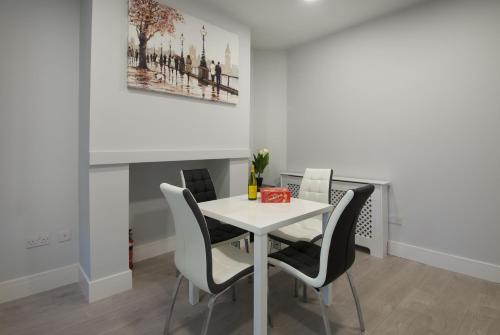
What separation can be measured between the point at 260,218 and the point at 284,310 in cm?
82

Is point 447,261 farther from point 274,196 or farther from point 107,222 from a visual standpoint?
point 107,222

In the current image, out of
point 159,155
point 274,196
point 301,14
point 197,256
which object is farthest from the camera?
point 301,14

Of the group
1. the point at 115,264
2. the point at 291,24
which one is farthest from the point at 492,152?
the point at 115,264

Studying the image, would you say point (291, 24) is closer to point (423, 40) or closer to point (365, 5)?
point (365, 5)

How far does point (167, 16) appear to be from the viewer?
2334 mm

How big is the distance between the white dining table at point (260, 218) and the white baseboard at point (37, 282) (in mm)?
1408

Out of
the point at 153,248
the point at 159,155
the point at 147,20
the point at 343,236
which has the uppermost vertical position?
the point at 147,20

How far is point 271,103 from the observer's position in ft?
13.1

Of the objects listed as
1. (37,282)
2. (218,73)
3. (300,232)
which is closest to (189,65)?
(218,73)

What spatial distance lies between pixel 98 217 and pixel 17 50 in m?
1.41

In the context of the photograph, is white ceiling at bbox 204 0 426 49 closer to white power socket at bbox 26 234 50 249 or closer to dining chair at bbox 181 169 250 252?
dining chair at bbox 181 169 250 252

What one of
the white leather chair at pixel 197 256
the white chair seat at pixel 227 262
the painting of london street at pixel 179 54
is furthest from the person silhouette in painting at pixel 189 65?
the white chair seat at pixel 227 262

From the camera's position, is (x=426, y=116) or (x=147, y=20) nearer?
(x=147, y=20)

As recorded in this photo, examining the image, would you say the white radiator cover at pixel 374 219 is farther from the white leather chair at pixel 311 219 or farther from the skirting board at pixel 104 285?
the skirting board at pixel 104 285
